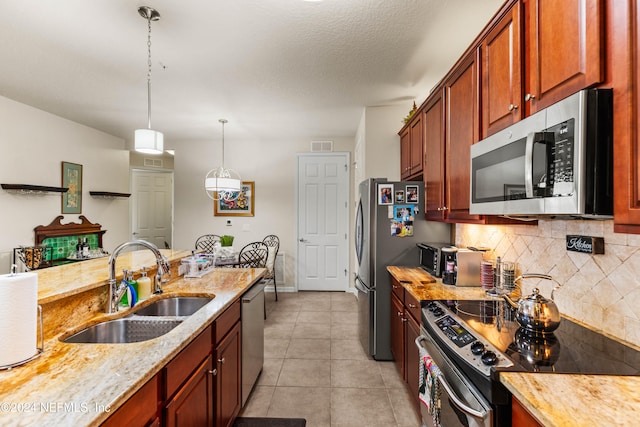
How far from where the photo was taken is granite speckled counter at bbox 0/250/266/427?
78cm

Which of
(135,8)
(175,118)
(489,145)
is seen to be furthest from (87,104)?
(489,145)

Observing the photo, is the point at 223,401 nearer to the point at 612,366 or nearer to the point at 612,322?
the point at 612,366

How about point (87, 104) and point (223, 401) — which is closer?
point (223, 401)

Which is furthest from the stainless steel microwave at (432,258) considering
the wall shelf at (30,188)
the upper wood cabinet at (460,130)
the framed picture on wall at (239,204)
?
→ the wall shelf at (30,188)

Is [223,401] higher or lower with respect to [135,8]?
lower

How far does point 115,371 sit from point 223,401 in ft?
3.05

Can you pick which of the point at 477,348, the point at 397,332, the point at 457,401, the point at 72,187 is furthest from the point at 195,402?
the point at 72,187

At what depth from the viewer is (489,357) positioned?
1108mm

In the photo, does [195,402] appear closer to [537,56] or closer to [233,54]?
[537,56]

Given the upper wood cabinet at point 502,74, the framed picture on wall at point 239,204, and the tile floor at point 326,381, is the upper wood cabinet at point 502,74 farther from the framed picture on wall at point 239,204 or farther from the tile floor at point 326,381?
the framed picture on wall at point 239,204

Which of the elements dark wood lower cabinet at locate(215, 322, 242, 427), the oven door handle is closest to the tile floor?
dark wood lower cabinet at locate(215, 322, 242, 427)

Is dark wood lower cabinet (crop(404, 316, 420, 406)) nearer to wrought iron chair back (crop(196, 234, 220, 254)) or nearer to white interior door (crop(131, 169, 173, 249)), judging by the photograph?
wrought iron chair back (crop(196, 234, 220, 254))

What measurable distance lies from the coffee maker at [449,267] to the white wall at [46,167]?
4.69m

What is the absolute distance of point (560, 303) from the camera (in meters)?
1.59
